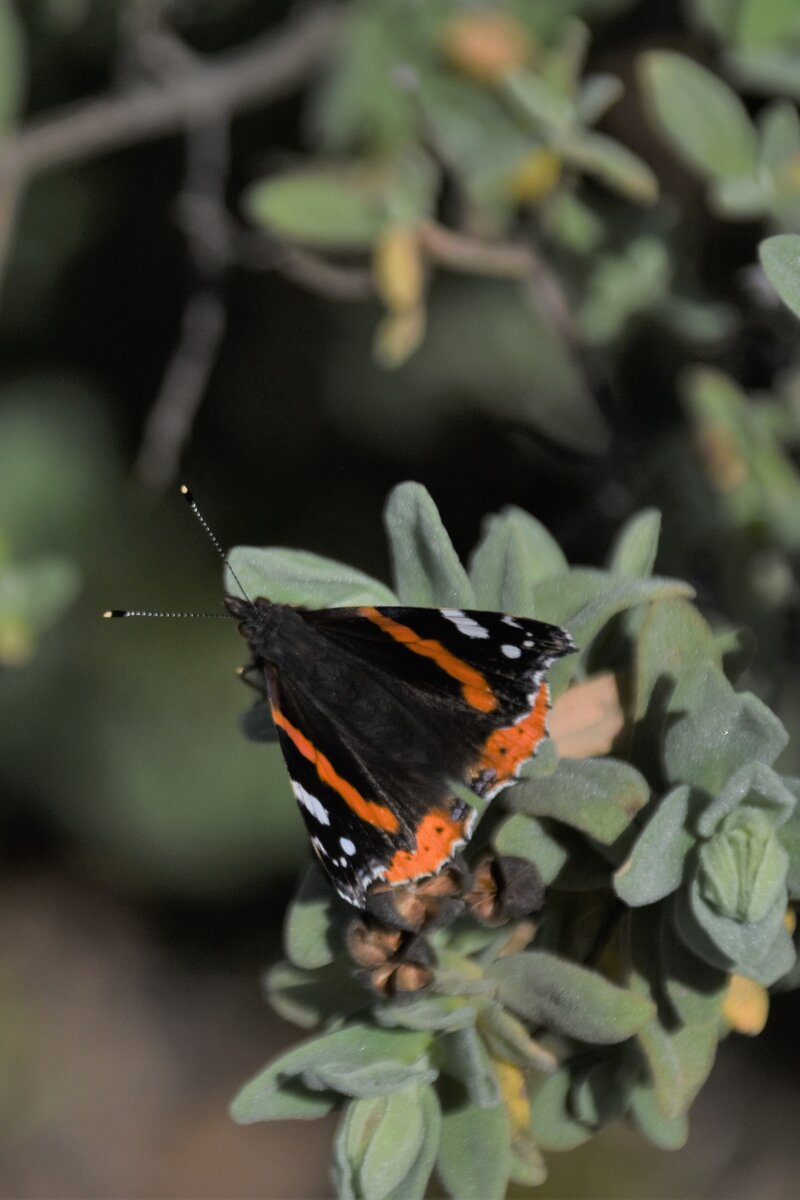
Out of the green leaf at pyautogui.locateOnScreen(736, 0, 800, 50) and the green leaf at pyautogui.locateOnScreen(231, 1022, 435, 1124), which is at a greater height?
the green leaf at pyautogui.locateOnScreen(736, 0, 800, 50)

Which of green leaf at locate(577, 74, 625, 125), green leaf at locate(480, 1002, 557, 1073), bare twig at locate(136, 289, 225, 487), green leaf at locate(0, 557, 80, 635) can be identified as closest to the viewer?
green leaf at locate(480, 1002, 557, 1073)

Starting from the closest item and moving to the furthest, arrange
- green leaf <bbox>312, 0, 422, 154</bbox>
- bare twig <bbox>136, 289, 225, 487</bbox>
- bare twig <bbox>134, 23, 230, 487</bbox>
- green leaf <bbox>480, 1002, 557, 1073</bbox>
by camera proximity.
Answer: green leaf <bbox>480, 1002, 557, 1073</bbox> < green leaf <bbox>312, 0, 422, 154</bbox> < bare twig <bbox>134, 23, 230, 487</bbox> < bare twig <bbox>136, 289, 225, 487</bbox>

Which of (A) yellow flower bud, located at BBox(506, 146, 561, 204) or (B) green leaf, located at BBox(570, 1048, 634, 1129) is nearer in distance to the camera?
(B) green leaf, located at BBox(570, 1048, 634, 1129)

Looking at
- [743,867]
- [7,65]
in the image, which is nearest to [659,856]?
[743,867]

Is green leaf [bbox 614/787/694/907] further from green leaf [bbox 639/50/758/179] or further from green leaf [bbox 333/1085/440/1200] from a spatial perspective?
green leaf [bbox 639/50/758/179]

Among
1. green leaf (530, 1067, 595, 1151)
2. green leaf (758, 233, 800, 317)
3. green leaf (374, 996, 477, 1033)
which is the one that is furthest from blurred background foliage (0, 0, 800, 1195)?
green leaf (374, 996, 477, 1033)

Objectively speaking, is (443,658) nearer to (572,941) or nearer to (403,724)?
(403,724)

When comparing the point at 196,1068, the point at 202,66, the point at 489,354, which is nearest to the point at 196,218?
the point at 202,66

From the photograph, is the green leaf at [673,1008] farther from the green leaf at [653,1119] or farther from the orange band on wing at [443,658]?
the orange band on wing at [443,658]
